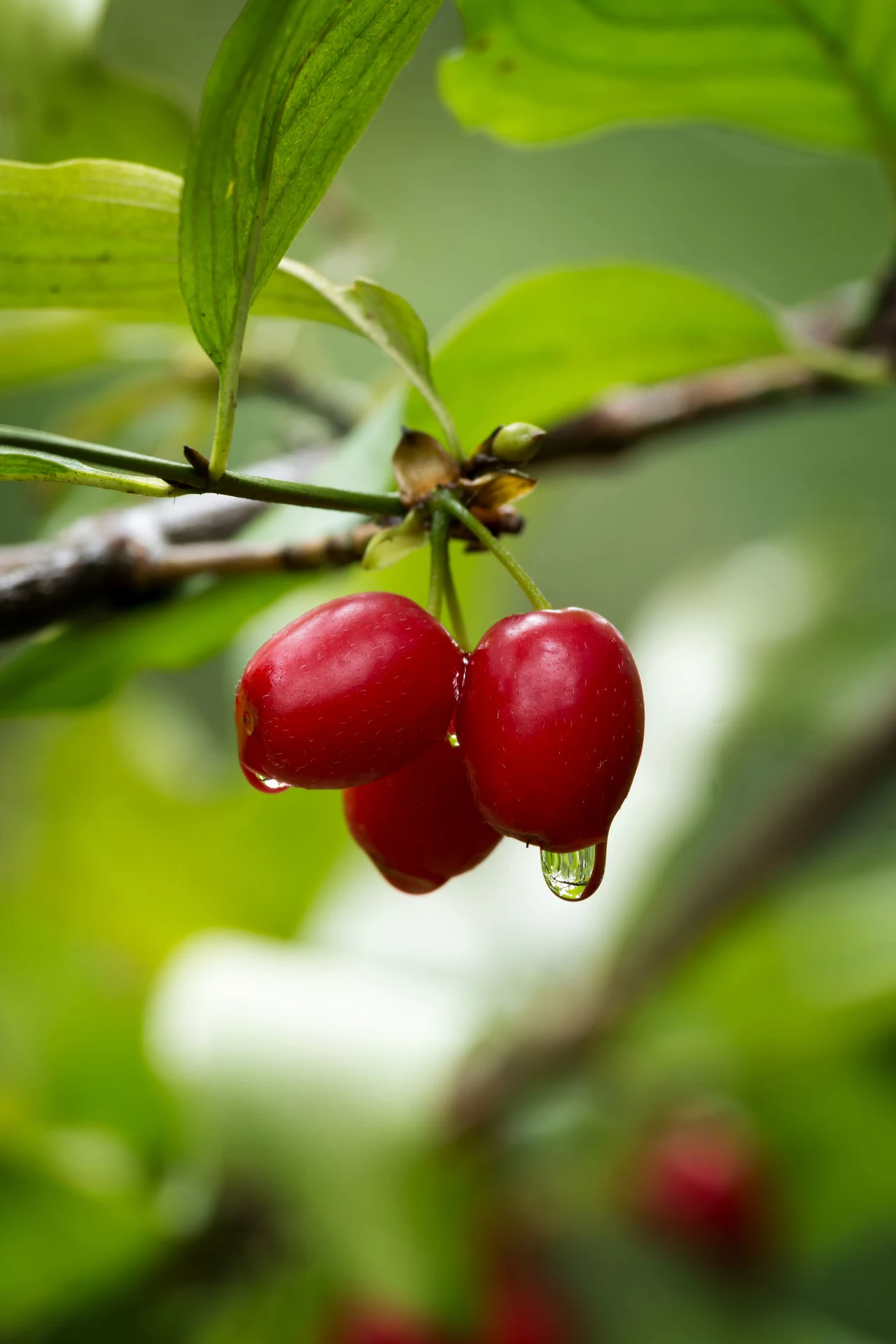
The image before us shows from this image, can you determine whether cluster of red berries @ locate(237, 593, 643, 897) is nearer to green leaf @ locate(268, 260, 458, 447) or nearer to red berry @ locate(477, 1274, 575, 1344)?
green leaf @ locate(268, 260, 458, 447)

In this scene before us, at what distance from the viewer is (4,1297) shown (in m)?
0.83

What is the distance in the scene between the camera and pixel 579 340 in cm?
54

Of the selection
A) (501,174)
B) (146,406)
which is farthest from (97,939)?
(501,174)

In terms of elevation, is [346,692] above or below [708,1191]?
above

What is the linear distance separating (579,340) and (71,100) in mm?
360

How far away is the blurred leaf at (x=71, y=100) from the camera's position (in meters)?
0.64

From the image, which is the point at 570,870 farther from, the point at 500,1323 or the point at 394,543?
the point at 500,1323

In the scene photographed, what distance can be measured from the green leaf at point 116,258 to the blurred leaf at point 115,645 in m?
0.10

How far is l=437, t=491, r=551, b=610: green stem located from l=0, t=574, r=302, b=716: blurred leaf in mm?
109

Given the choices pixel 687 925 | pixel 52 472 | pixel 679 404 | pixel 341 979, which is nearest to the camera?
pixel 52 472

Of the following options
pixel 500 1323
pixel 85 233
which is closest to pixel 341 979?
pixel 500 1323

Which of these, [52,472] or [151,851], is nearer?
[52,472]

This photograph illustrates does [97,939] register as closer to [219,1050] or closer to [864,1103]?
[219,1050]

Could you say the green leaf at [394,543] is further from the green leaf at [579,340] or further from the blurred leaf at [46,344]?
the blurred leaf at [46,344]
